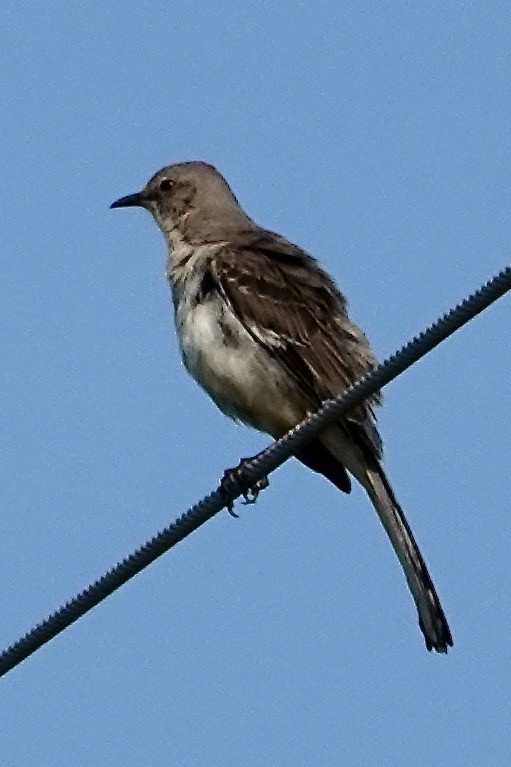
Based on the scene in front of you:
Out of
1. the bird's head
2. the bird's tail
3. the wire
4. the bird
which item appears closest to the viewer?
the wire

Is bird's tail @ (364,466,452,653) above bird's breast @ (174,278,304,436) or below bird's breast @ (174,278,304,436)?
below

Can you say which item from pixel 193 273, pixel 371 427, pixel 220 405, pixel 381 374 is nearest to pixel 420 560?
pixel 371 427

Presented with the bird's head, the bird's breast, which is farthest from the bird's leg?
the bird's head

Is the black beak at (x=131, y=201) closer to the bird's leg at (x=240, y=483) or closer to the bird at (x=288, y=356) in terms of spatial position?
the bird at (x=288, y=356)

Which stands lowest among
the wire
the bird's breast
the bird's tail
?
the wire

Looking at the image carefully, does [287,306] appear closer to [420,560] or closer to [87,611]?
[420,560]

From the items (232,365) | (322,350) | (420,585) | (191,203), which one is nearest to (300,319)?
(322,350)

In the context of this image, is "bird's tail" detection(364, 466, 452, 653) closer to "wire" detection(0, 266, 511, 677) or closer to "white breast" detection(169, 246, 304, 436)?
"white breast" detection(169, 246, 304, 436)

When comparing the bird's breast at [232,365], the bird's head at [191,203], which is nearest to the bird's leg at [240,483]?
the bird's breast at [232,365]
